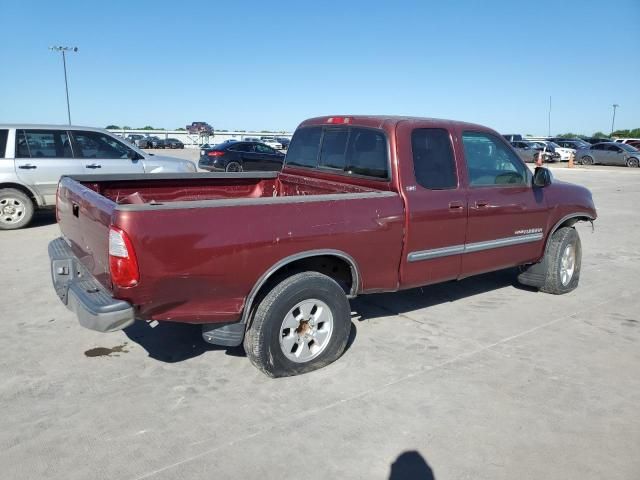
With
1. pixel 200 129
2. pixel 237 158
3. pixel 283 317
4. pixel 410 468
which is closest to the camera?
pixel 410 468

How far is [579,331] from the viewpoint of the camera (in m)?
4.71

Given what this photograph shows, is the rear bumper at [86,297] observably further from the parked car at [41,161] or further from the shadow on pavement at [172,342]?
the parked car at [41,161]

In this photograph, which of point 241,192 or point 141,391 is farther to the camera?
point 241,192

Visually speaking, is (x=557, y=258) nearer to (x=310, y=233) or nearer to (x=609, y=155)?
(x=310, y=233)

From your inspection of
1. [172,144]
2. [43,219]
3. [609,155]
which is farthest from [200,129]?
[43,219]

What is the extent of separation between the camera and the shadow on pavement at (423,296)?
16.9 feet

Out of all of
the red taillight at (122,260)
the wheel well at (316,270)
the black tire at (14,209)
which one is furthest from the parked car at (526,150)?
the red taillight at (122,260)

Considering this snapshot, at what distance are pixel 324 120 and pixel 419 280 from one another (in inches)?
70.6

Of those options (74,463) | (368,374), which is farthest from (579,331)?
(74,463)

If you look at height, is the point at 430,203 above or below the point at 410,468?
above

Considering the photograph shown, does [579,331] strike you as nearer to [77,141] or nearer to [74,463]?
[74,463]

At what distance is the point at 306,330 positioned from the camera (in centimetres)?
375

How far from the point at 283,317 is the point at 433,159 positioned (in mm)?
1874

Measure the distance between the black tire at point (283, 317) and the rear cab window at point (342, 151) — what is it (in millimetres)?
1089
